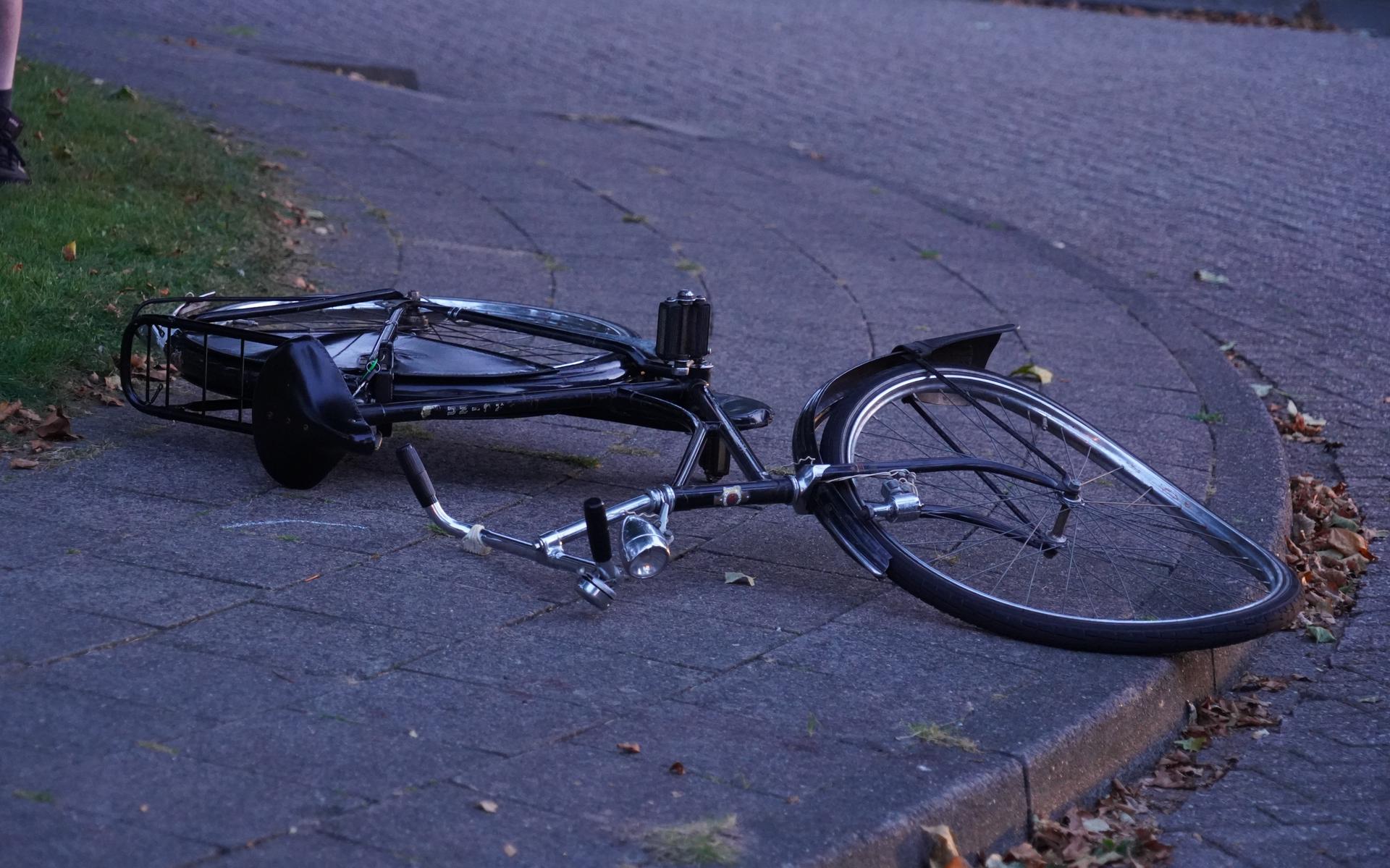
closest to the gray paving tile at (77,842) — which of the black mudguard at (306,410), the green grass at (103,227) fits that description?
the black mudguard at (306,410)

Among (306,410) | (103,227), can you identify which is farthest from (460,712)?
(103,227)

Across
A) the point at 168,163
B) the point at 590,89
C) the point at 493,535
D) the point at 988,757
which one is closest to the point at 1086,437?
the point at 988,757

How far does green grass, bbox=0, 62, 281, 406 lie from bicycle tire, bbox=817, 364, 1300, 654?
2.20 m

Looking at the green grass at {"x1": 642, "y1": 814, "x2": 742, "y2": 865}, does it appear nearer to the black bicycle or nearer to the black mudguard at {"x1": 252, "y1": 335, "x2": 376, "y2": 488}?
the black bicycle

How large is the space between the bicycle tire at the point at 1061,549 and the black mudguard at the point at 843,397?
1cm

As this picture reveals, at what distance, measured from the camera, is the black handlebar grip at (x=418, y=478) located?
2.91 meters

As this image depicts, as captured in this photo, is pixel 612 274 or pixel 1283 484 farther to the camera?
pixel 612 274

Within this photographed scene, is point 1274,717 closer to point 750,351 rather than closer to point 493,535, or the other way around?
point 493,535

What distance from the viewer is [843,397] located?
3.38 metres

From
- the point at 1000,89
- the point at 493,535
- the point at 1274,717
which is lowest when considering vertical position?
the point at 1274,717

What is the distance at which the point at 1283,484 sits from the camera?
4180 mm

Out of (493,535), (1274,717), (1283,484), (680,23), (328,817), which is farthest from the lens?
(680,23)

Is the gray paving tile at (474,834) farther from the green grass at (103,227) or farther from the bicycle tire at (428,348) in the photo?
the green grass at (103,227)

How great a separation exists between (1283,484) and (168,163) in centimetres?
465
